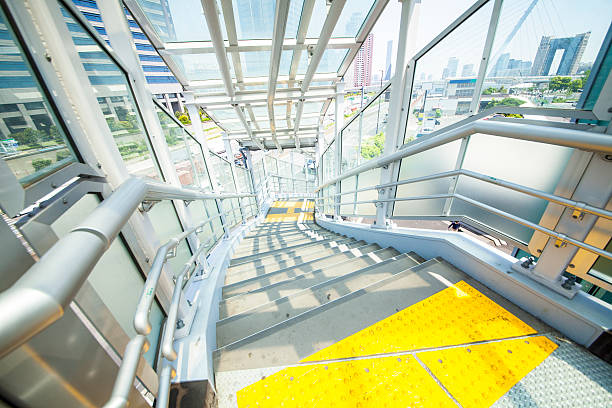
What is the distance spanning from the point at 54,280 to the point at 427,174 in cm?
271

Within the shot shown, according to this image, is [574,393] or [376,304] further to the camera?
[376,304]

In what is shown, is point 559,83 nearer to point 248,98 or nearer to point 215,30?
point 215,30

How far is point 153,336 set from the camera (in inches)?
48.3

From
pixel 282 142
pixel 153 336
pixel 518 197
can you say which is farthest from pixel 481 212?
pixel 282 142

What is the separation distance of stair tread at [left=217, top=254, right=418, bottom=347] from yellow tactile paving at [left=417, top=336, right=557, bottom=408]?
2.28ft

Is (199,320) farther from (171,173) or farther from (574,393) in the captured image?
(574,393)

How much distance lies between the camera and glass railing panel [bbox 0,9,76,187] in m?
0.69

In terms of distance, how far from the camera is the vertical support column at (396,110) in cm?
209

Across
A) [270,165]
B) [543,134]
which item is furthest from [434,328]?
[270,165]

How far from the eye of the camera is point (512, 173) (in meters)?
1.55

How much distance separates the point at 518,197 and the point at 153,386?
2.36 m

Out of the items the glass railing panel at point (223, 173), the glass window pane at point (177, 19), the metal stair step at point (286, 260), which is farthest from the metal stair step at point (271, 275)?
the glass window pane at point (177, 19)

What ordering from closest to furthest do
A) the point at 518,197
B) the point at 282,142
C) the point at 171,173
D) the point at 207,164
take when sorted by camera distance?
the point at 518,197
the point at 171,173
the point at 207,164
the point at 282,142

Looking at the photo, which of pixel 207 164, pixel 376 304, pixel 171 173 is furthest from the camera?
pixel 207 164
